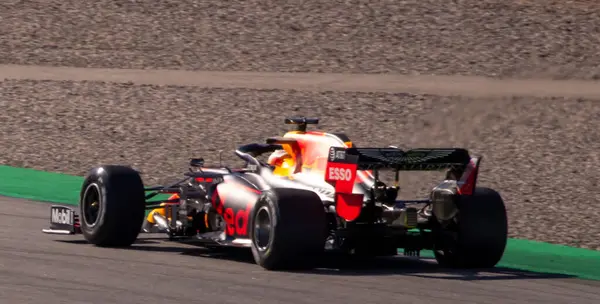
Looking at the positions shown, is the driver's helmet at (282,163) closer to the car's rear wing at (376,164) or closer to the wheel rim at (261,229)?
the wheel rim at (261,229)

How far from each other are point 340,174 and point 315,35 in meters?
19.6

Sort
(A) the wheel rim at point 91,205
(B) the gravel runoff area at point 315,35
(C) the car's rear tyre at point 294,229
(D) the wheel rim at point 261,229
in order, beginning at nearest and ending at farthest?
1. (C) the car's rear tyre at point 294,229
2. (D) the wheel rim at point 261,229
3. (A) the wheel rim at point 91,205
4. (B) the gravel runoff area at point 315,35

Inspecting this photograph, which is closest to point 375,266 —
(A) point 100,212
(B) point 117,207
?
(B) point 117,207

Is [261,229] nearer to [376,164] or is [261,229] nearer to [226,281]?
[226,281]

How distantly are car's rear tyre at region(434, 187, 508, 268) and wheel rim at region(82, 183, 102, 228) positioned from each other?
11.3 ft

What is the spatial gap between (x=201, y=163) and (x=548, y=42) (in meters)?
16.5

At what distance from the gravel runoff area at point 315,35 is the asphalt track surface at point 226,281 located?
15.7 metres

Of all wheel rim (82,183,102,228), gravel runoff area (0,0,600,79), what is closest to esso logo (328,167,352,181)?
wheel rim (82,183,102,228)

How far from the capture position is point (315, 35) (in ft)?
95.8

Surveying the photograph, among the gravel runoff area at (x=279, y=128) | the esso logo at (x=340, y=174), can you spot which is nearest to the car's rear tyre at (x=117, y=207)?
the esso logo at (x=340, y=174)

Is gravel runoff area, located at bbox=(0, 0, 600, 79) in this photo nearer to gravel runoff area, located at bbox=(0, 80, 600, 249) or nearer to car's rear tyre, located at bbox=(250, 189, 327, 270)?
gravel runoff area, located at bbox=(0, 80, 600, 249)

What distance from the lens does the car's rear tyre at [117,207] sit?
1120 centimetres

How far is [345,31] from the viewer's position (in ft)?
96.0

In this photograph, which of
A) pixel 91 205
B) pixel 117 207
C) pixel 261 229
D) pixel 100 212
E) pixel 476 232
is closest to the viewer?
pixel 261 229
